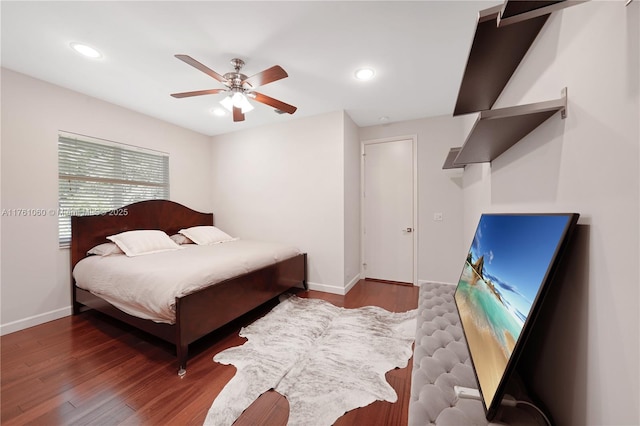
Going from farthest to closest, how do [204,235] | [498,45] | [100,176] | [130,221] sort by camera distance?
[204,235], [130,221], [100,176], [498,45]

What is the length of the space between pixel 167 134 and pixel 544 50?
4312 millimetres

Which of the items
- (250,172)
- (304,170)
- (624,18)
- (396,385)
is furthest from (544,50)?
(250,172)

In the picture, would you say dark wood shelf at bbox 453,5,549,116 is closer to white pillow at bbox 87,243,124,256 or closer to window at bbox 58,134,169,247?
white pillow at bbox 87,243,124,256

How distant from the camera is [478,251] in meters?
1.51

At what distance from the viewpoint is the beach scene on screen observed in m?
0.77

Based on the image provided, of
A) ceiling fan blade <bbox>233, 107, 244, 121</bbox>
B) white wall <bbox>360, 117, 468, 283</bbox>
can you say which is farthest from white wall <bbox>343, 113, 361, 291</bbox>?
ceiling fan blade <bbox>233, 107, 244, 121</bbox>

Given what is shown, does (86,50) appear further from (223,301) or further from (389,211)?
(389,211)

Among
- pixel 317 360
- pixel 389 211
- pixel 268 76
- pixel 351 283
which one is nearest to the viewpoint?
pixel 317 360

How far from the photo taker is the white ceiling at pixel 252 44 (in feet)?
5.40

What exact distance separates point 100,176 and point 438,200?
4.49 m

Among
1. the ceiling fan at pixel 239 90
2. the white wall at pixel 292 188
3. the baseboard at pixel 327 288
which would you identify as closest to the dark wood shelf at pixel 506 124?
the ceiling fan at pixel 239 90

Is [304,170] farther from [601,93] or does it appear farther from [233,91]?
[601,93]

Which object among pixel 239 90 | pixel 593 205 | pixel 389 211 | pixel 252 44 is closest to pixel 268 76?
pixel 252 44

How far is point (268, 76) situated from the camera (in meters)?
1.96
